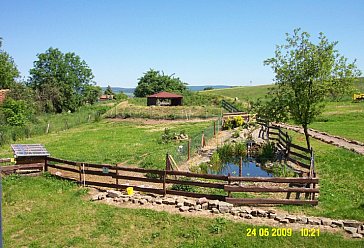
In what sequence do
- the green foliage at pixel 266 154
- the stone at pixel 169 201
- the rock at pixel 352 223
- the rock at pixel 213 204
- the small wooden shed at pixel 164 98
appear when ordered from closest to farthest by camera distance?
the rock at pixel 352 223 < the rock at pixel 213 204 < the stone at pixel 169 201 < the green foliage at pixel 266 154 < the small wooden shed at pixel 164 98

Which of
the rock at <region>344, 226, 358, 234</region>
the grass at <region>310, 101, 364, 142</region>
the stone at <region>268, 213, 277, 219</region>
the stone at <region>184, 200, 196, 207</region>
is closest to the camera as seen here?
the rock at <region>344, 226, 358, 234</region>

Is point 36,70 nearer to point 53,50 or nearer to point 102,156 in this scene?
point 53,50

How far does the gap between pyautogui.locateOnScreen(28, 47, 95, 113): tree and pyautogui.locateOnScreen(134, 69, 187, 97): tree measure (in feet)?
44.7

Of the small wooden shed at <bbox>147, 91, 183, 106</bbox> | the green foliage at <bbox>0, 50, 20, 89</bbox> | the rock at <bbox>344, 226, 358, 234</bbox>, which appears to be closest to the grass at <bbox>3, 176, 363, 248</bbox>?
the rock at <bbox>344, 226, 358, 234</bbox>

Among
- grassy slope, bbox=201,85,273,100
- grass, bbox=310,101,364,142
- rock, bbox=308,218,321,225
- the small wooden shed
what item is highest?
grassy slope, bbox=201,85,273,100

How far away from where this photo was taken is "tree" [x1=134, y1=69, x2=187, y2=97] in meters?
79.8

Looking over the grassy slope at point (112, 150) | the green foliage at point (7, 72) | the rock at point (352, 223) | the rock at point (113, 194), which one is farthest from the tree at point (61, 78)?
the rock at point (352, 223)

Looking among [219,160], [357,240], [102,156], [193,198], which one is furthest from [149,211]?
[102,156]

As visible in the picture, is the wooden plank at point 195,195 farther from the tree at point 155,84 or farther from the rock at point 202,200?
the tree at point 155,84

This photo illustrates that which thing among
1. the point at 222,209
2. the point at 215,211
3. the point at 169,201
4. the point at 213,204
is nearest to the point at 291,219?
the point at 222,209

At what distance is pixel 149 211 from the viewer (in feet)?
33.7

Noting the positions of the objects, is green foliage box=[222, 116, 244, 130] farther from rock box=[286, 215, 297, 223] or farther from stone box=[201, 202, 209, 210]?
rock box=[286, 215, 297, 223]

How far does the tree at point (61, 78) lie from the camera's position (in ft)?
214

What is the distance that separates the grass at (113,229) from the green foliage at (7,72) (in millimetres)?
53487
